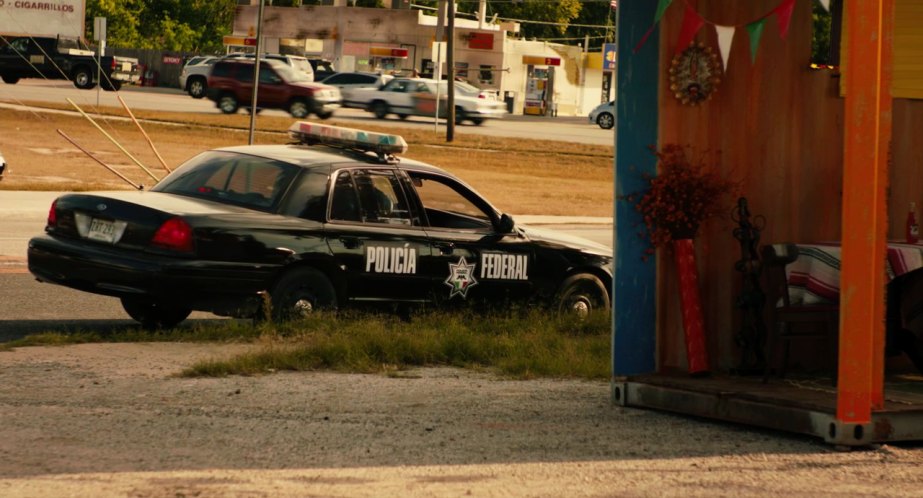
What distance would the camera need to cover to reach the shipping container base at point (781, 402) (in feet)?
23.3

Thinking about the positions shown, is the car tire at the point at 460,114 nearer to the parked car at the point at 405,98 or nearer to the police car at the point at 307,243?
the parked car at the point at 405,98

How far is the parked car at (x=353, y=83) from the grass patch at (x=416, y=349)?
3926 centimetres

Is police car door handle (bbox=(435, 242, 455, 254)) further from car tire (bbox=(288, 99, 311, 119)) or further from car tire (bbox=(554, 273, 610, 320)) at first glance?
car tire (bbox=(288, 99, 311, 119))

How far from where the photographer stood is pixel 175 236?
9.98 metres

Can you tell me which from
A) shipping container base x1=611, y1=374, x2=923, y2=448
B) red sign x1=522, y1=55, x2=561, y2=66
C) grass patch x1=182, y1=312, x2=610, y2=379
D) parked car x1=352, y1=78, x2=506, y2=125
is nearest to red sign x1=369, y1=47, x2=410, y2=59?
Answer: red sign x1=522, y1=55, x2=561, y2=66

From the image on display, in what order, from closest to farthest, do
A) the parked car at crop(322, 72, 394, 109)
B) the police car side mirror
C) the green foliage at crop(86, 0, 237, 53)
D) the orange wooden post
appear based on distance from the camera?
the orange wooden post, the police car side mirror, the parked car at crop(322, 72, 394, 109), the green foliage at crop(86, 0, 237, 53)

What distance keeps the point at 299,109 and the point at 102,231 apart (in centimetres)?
3474

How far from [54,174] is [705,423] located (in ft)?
71.5

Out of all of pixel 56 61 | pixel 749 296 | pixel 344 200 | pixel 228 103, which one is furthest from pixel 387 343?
pixel 56 61

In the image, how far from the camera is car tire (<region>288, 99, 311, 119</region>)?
146ft

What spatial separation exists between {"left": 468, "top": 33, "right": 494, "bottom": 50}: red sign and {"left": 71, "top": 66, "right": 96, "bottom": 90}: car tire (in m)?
29.0

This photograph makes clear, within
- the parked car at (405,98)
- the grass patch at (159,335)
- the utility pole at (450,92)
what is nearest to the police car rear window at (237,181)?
the grass patch at (159,335)

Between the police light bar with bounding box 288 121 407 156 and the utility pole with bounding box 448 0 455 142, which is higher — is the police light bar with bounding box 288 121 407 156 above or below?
below

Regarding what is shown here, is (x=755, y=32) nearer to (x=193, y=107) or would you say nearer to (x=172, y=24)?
(x=193, y=107)
